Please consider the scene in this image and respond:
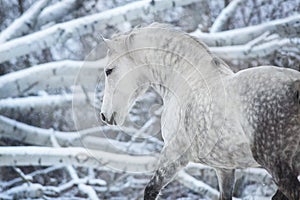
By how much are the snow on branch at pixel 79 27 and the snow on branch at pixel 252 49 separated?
0.56ft

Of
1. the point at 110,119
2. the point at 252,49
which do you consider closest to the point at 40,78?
the point at 110,119

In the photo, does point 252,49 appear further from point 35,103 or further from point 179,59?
point 35,103

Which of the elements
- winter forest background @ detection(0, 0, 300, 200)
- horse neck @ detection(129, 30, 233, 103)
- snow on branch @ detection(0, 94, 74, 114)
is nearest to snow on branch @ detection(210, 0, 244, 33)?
winter forest background @ detection(0, 0, 300, 200)

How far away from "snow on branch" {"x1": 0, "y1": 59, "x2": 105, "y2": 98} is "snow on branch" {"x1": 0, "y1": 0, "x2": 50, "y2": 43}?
0.10 metres

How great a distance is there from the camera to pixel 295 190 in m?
0.77

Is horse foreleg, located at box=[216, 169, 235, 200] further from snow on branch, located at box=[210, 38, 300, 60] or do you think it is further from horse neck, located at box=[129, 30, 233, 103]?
snow on branch, located at box=[210, 38, 300, 60]

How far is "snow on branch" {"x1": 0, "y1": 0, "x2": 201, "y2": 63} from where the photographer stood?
120 centimetres

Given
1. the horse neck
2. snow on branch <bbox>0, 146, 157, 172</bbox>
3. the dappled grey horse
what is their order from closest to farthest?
1. the dappled grey horse
2. the horse neck
3. snow on branch <bbox>0, 146, 157, 172</bbox>

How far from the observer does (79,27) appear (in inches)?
47.7

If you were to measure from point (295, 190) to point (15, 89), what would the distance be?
2.51ft

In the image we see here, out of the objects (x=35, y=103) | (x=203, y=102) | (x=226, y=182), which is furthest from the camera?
(x=35, y=103)

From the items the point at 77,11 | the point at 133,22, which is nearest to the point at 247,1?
the point at 133,22

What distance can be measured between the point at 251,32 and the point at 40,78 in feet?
1.95

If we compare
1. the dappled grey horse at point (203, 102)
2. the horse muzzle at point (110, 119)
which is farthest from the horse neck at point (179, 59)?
the horse muzzle at point (110, 119)
